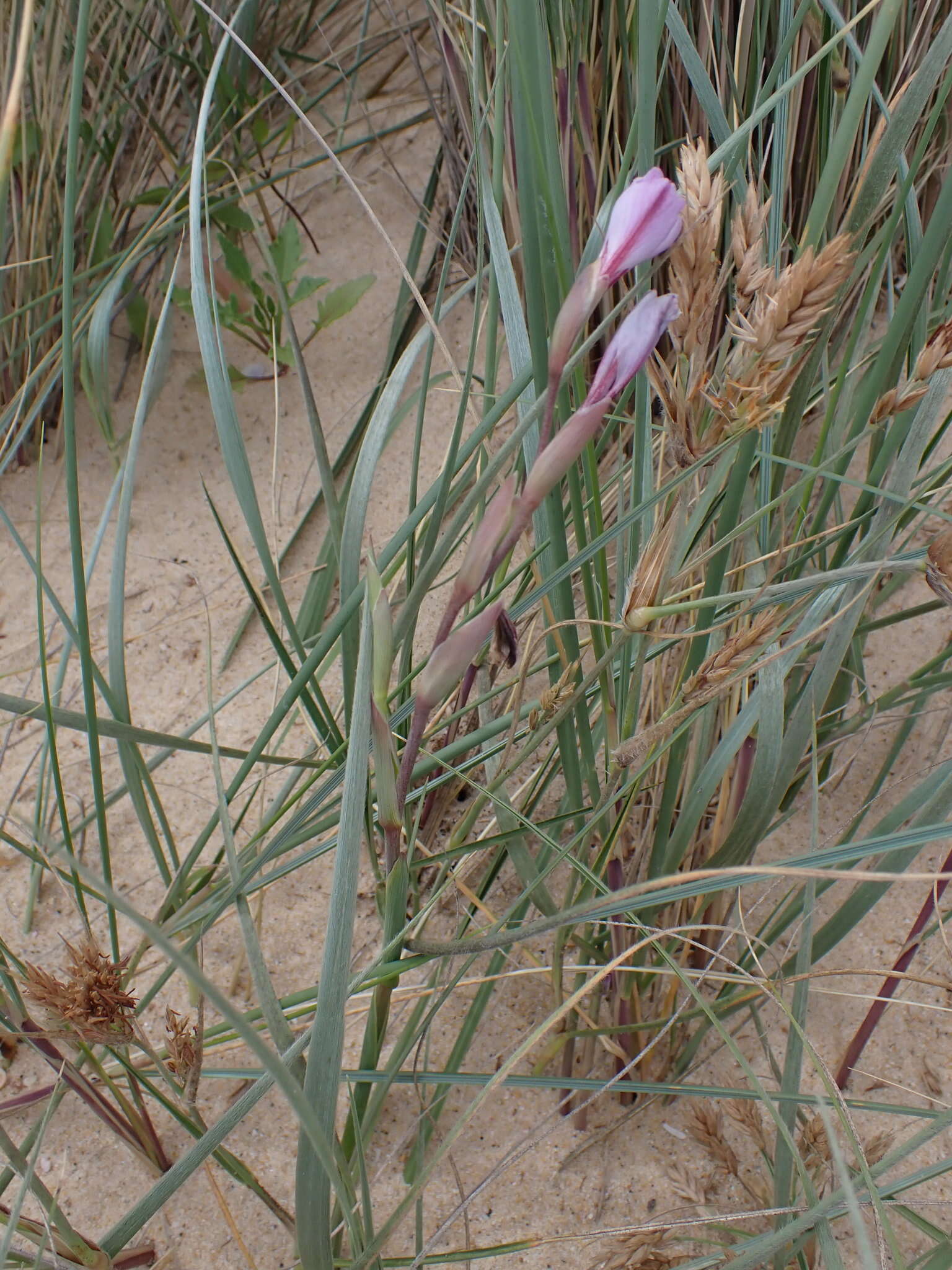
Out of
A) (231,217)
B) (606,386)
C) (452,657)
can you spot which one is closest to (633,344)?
(606,386)

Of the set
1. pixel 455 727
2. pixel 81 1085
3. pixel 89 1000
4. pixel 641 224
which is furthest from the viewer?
pixel 455 727

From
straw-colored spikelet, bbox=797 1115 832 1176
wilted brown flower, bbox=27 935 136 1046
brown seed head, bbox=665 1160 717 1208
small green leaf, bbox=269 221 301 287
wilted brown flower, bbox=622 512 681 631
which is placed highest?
small green leaf, bbox=269 221 301 287

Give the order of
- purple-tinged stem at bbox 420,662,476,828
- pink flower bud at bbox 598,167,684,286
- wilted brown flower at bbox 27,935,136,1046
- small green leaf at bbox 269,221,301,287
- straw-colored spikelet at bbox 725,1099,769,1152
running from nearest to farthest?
pink flower bud at bbox 598,167,684,286 → wilted brown flower at bbox 27,935,136,1046 → straw-colored spikelet at bbox 725,1099,769,1152 → purple-tinged stem at bbox 420,662,476,828 → small green leaf at bbox 269,221,301,287

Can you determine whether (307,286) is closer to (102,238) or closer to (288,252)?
(288,252)

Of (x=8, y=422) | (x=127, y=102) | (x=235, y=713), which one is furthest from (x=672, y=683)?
(x=127, y=102)

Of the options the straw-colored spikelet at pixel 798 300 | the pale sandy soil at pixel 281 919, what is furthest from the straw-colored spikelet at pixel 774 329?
the pale sandy soil at pixel 281 919

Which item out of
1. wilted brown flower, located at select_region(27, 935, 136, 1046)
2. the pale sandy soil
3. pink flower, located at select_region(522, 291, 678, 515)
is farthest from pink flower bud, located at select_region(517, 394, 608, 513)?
wilted brown flower, located at select_region(27, 935, 136, 1046)

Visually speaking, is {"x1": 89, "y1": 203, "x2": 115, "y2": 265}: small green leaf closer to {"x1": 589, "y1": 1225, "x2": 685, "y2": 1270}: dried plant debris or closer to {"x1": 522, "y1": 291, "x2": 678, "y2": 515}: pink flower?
{"x1": 522, "y1": 291, "x2": 678, "y2": 515}: pink flower
